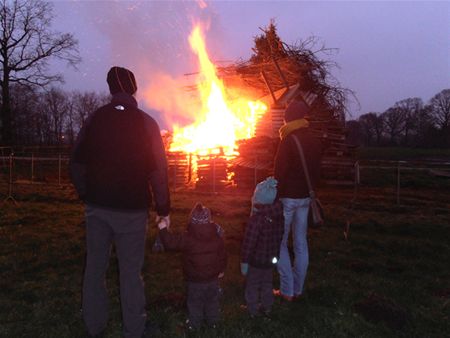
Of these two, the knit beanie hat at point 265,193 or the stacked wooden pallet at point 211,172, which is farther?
the stacked wooden pallet at point 211,172

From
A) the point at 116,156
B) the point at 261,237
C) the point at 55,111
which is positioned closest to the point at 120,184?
the point at 116,156

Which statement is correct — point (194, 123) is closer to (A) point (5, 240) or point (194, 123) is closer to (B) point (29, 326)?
(A) point (5, 240)

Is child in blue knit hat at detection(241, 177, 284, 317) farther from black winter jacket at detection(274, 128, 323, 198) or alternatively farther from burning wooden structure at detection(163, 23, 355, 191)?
burning wooden structure at detection(163, 23, 355, 191)

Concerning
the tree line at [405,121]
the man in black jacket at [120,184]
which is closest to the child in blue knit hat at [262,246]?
the man in black jacket at [120,184]

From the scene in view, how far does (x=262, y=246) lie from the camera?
451 centimetres

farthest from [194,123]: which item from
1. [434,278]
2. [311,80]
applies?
[434,278]

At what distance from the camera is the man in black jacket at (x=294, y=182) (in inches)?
190

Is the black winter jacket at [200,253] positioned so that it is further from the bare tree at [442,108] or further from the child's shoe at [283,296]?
the bare tree at [442,108]

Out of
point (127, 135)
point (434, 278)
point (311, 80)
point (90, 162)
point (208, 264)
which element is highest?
point (311, 80)

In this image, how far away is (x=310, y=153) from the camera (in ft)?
→ 16.0

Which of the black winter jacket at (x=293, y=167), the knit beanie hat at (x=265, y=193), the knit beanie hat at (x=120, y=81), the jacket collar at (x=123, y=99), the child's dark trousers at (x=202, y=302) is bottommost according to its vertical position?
the child's dark trousers at (x=202, y=302)

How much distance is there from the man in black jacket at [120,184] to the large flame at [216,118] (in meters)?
14.9

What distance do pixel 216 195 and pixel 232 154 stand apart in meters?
3.02

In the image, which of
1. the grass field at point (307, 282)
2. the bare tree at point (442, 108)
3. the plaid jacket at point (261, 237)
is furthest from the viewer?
the bare tree at point (442, 108)
